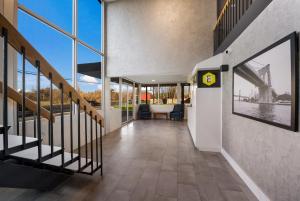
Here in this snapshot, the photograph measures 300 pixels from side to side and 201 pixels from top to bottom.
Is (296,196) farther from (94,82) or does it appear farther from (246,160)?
(94,82)

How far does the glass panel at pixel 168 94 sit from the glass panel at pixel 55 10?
6.93 meters

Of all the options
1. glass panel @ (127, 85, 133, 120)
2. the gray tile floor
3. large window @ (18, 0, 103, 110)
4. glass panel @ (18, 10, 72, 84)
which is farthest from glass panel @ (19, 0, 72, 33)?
glass panel @ (127, 85, 133, 120)

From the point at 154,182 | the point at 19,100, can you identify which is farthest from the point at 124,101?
the point at 19,100

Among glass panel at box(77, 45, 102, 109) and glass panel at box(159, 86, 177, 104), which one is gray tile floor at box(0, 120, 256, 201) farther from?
glass panel at box(159, 86, 177, 104)

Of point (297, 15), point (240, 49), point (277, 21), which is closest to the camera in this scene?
point (297, 15)

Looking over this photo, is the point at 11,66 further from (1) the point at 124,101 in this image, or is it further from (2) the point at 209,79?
(1) the point at 124,101

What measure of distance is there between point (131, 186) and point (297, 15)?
9.34 ft

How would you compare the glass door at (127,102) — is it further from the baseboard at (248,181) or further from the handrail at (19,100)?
the baseboard at (248,181)

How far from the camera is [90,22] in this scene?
530 centimetres

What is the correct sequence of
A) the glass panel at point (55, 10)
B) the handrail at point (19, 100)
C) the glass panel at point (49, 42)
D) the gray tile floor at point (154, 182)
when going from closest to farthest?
the handrail at point (19, 100), the gray tile floor at point (154, 182), the glass panel at point (49, 42), the glass panel at point (55, 10)

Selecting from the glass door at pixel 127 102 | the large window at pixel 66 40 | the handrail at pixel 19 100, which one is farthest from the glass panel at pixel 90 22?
the handrail at pixel 19 100

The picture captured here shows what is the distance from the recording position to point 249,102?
90.9 inches

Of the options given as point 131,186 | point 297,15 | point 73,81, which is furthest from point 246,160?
point 73,81

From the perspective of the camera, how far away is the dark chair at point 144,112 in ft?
31.8
